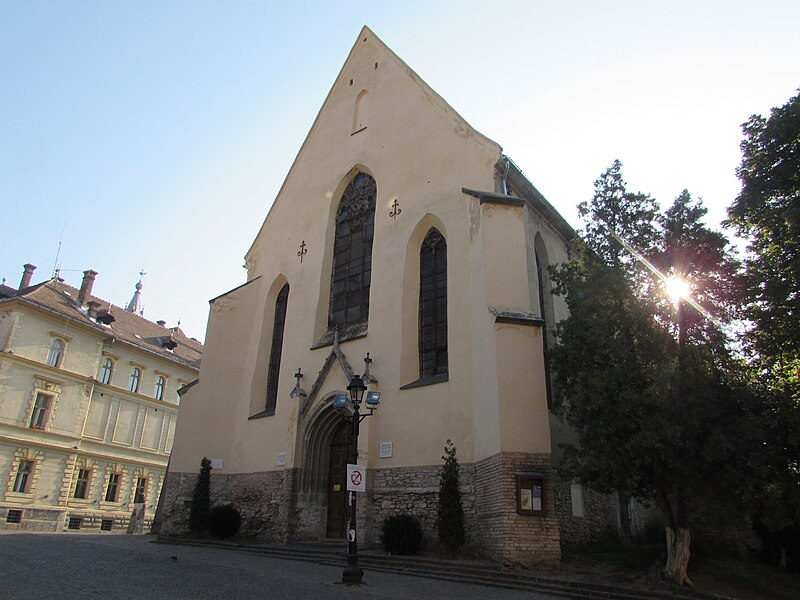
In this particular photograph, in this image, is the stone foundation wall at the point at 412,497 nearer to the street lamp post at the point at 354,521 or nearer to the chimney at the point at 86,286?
the street lamp post at the point at 354,521

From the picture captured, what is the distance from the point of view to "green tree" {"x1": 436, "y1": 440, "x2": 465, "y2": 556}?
13.0 meters

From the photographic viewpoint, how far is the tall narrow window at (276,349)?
20453 millimetres

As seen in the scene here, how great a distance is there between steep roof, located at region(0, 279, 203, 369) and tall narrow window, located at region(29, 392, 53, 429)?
4327 mm

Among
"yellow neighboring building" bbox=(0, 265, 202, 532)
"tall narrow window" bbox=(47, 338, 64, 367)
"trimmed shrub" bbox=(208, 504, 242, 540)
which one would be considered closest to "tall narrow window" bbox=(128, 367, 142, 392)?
"yellow neighboring building" bbox=(0, 265, 202, 532)

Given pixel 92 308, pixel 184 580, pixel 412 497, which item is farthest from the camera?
pixel 92 308

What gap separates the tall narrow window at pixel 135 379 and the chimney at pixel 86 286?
5.10 metres

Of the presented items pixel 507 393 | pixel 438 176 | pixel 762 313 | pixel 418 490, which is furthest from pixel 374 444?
pixel 762 313

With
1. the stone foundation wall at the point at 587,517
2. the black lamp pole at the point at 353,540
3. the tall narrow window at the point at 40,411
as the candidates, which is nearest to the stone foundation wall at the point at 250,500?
the black lamp pole at the point at 353,540

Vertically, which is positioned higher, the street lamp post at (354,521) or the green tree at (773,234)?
the green tree at (773,234)

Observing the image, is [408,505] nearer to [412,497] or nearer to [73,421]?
[412,497]

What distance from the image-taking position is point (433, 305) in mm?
16766

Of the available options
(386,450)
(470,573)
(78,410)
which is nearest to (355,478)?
(470,573)

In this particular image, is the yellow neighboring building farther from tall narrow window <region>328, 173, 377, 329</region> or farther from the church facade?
tall narrow window <region>328, 173, 377, 329</region>

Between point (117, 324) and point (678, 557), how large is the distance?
114ft
